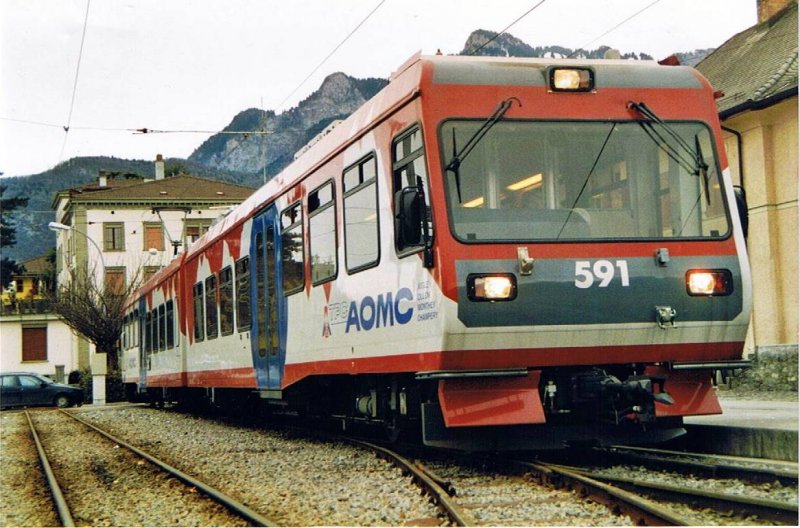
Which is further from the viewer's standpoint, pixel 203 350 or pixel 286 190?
pixel 203 350

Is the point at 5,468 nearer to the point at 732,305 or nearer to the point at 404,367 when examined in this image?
the point at 404,367

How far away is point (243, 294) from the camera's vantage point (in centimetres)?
1436

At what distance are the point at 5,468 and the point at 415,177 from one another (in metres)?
6.53

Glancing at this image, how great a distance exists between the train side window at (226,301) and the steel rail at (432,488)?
16.5ft

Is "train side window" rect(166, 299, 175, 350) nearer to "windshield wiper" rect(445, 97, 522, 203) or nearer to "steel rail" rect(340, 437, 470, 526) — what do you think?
"steel rail" rect(340, 437, 470, 526)

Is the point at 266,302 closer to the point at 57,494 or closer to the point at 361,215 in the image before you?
the point at 361,215

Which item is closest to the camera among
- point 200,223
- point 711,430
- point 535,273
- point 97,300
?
point 535,273

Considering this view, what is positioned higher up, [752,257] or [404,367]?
[752,257]

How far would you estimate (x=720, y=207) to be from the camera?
29.0ft

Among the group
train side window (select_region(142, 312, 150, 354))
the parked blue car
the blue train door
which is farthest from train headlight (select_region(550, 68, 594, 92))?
the parked blue car

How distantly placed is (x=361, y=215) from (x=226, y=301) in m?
6.16

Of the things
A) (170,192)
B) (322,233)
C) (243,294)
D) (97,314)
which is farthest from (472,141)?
(170,192)

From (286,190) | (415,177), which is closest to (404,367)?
(415,177)

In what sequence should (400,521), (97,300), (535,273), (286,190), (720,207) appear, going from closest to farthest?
1. (400,521)
2. (535,273)
3. (720,207)
4. (286,190)
5. (97,300)
